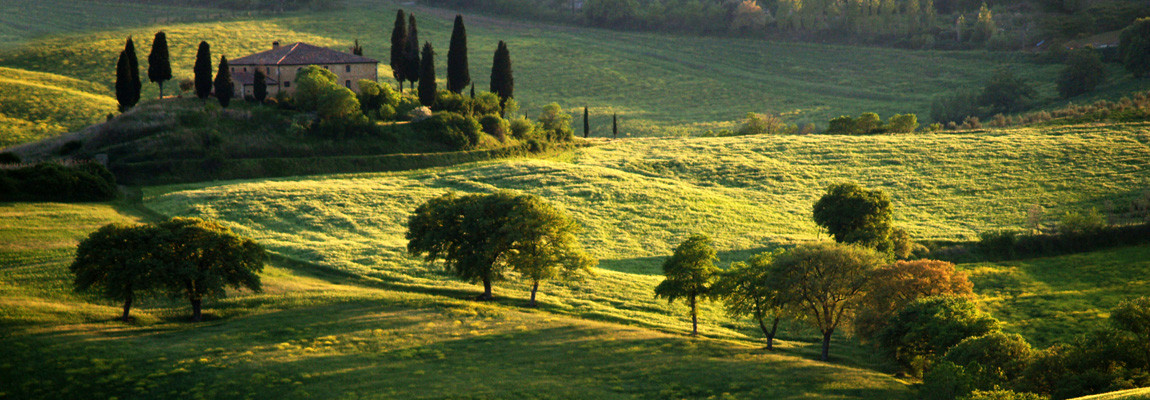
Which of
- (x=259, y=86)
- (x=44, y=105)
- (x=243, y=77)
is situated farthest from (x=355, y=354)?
(x=44, y=105)

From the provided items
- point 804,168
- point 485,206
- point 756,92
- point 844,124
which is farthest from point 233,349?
point 756,92

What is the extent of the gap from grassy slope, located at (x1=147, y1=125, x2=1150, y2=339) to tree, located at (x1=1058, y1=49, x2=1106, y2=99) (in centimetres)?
4579

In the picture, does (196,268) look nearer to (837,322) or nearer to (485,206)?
(485,206)

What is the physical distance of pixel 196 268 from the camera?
161 ft

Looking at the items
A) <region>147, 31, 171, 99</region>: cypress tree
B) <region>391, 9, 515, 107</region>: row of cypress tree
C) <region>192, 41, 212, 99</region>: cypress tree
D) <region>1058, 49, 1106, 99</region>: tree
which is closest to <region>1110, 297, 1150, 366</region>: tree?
<region>391, 9, 515, 107</region>: row of cypress tree

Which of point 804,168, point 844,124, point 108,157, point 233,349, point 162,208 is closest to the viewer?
point 233,349

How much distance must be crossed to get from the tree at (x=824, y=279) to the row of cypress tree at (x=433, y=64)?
69100 millimetres

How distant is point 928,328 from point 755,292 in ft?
32.2

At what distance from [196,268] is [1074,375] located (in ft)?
156

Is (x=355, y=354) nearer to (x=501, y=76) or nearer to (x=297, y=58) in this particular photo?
(x=297, y=58)

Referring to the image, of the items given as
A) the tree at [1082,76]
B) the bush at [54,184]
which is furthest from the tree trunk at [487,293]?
the tree at [1082,76]

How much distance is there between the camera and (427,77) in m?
108

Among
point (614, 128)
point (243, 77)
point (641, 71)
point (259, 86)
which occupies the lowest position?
point (614, 128)

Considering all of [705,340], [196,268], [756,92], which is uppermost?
[756,92]
